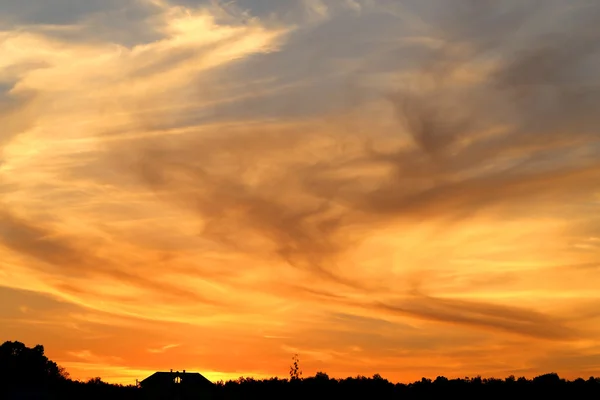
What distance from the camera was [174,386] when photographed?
138875 mm

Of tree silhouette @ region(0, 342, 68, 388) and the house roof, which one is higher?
tree silhouette @ region(0, 342, 68, 388)

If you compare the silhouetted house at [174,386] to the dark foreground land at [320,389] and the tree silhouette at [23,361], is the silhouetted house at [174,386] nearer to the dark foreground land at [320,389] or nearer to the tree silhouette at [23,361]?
the dark foreground land at [320,389]

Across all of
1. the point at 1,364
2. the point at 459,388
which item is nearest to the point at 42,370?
the point at 1,364

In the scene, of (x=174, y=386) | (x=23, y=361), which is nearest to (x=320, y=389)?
(x=174, y=386)

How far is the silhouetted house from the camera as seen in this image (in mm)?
138250

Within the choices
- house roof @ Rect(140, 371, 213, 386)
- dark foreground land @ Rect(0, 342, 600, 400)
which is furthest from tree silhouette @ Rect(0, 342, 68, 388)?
house roof @ Rect(140, 371, 213, 386)

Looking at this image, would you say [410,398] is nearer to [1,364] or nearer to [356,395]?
[356,395]

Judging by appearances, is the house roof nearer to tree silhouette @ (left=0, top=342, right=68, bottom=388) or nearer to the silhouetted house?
the silhouetted house

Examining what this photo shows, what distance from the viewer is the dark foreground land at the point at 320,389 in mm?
138750

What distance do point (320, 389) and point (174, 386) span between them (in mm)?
30652

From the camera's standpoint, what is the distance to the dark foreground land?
5463 inches

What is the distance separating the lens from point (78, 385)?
152250mm

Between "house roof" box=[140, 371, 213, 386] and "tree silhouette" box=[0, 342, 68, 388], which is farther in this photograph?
"tree silhouette" box=[0, 342, 68, 388]

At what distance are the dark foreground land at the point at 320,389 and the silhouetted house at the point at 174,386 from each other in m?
0.17
